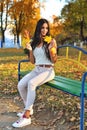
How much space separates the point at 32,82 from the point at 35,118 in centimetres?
64

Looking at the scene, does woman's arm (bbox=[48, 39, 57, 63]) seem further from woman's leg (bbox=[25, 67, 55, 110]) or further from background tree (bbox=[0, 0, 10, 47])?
background tree (bbox=[0, 0, 10, 47])

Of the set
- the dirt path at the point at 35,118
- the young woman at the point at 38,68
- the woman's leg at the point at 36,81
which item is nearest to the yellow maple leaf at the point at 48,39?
the young woman at the point at 38,68

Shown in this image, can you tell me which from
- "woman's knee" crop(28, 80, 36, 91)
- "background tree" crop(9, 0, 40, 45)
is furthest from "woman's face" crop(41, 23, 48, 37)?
"background tree" crop(9, 0, 40, 45)

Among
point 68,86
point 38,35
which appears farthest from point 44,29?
point 68,86

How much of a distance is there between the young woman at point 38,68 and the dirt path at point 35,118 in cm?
13

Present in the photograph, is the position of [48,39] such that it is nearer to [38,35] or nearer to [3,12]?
[38,35]

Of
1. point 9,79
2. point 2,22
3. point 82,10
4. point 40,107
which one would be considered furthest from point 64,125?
point 2,22

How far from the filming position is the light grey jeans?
4975 millimetres

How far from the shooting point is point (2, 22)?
45156mm

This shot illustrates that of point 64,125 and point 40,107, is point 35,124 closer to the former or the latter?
point 64,125

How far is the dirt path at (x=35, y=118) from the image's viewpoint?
4.88 metres

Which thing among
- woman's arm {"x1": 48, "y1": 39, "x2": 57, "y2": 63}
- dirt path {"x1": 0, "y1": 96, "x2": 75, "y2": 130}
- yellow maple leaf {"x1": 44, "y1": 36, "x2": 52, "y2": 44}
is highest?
yellow maple leaf {"x1": 44, "y1": 36, "x2": 52, "y2": 44}

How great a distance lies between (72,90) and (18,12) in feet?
125

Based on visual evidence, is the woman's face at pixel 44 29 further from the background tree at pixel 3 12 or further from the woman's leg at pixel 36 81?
Result: the background tree at pixel 3 12
